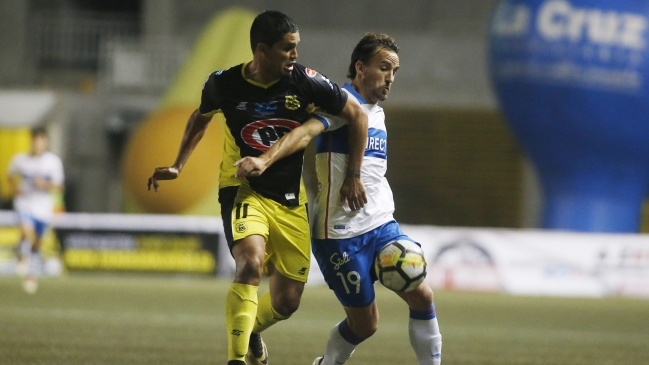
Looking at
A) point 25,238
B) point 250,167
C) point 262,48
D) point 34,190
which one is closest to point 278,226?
point 250,167

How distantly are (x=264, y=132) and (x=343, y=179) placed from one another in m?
0.51

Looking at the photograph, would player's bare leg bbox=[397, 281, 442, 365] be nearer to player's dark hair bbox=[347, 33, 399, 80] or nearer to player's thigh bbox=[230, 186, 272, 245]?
player's thigh bbox=[230, 186, 272, 245]

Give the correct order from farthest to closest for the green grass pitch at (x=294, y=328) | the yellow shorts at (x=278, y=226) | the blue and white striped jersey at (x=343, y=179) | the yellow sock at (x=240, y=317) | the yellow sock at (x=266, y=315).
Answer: the green grass pitch at (x=294, y=328)
the yellow sock at (x=266, y=315)
the blue and white striped jersey at (x=343, y=179)
the yellow shorts at (x=278, y=226)
the yellow sock at (x=240, y=317)

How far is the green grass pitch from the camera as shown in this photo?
7.59m

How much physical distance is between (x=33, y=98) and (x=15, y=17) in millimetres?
3890

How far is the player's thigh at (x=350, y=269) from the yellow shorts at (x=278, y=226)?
0.55ft

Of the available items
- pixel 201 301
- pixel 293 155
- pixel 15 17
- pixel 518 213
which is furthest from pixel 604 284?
pixel 15 17

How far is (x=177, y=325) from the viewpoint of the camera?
980cm

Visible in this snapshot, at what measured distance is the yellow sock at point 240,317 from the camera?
5.43 m

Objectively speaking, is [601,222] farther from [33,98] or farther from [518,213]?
[33,98]

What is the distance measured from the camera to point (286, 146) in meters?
5.62

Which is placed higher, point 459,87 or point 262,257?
point 262,257

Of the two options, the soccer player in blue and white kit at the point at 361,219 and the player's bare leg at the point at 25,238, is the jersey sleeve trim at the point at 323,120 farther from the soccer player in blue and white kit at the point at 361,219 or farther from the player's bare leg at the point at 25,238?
the player's bare leg at the point at 25,238

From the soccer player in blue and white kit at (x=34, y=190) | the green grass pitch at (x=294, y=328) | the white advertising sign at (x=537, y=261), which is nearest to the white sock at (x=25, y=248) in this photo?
the soccer player in blue and white kit at (x=34, y=190)
